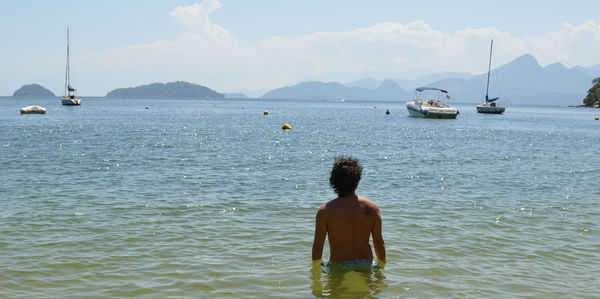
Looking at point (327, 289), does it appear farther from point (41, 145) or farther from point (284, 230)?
point (41, 145)

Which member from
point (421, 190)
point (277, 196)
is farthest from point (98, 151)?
point (421, 190)

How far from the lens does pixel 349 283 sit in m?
7.02

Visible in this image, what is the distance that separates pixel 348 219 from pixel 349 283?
3.71 feet

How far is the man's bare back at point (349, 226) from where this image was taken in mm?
6426

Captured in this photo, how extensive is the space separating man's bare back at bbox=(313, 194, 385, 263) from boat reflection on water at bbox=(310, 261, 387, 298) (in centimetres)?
32

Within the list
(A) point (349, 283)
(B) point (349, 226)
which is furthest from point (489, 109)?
(B) point (349, 226)

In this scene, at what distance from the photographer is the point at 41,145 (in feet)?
103

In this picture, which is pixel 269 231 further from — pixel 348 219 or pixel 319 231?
pixel 348 219

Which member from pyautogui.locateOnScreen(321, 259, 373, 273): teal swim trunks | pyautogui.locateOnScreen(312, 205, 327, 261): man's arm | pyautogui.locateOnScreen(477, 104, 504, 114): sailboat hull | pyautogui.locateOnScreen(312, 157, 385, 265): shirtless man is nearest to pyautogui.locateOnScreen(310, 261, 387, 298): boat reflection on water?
pyautogui.locateOnScreen(321, 259, 373, 273): teal swim trunks

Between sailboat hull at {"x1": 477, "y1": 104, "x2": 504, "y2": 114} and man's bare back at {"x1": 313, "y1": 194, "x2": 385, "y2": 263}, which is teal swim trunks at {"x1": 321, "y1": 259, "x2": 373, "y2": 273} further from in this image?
sailboat hull at {"x1": 477, "y1": 104, "x2": 504, "y2": 114}

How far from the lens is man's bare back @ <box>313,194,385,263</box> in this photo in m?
6.43

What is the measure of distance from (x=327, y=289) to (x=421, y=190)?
1043 cm

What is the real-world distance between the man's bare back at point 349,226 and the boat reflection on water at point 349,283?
32 cm

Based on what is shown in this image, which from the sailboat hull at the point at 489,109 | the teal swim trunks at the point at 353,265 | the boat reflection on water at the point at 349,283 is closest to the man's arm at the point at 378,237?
the teal swim trunks at the point at 353,265
